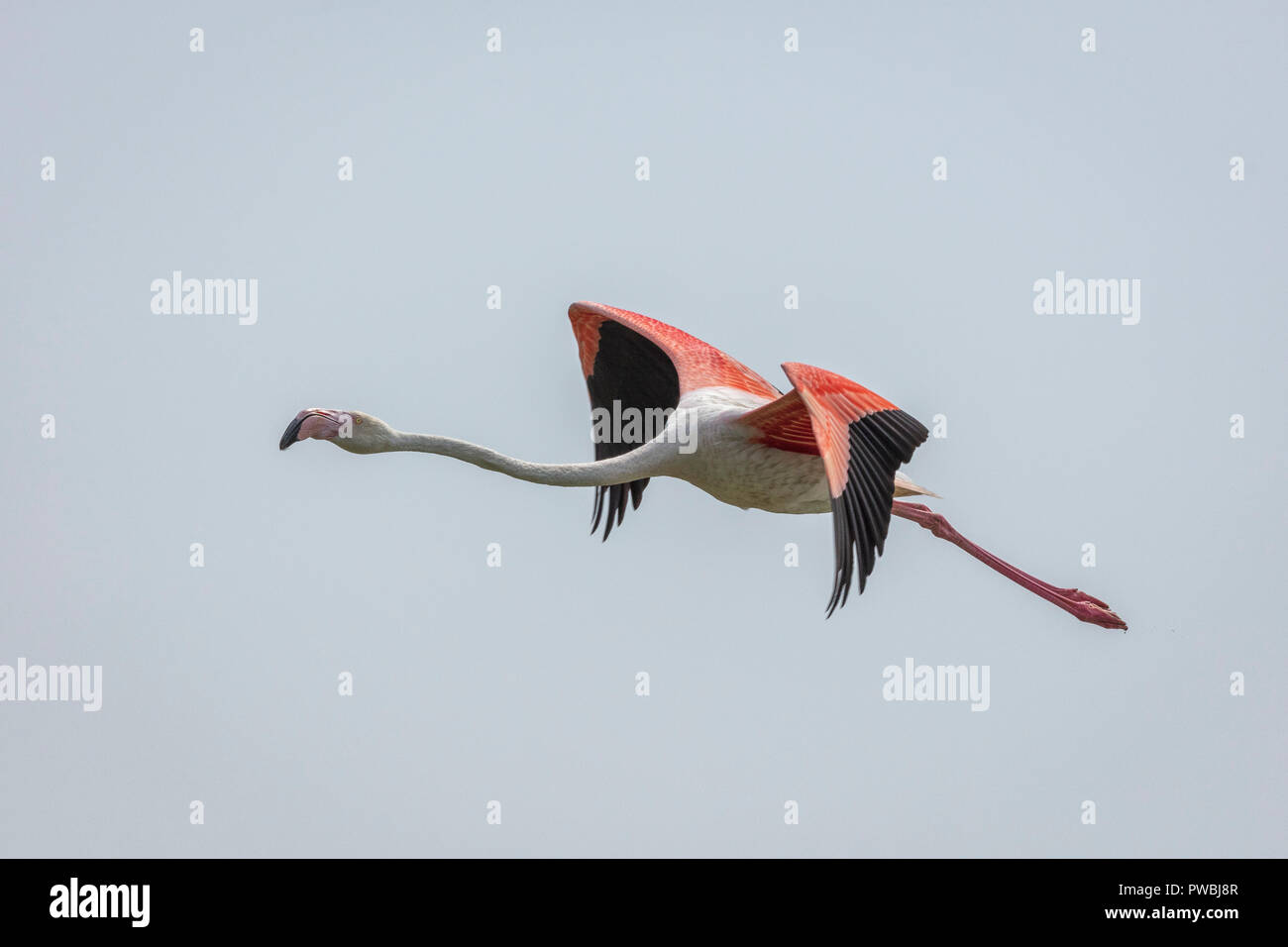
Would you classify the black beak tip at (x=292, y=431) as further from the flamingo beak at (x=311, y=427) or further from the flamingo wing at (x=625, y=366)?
the flamingo wing at (x=625, y=366)

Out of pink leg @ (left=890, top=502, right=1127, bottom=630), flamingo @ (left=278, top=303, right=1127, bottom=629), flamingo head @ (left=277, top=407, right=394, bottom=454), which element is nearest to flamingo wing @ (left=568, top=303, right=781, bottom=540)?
flamingo @ (left=278, top=303, right=1127, bottom=629)

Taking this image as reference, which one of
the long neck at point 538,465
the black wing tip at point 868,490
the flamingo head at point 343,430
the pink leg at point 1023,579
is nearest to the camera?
the black wing tip at point 868,490

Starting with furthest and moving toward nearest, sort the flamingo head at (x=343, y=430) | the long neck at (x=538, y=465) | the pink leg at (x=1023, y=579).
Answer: the pink leg at (x=1023, y=579)
the long neck at (x=538, y=465)
the flamingo head at (x=343, y=430)

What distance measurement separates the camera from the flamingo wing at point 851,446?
11.1 m

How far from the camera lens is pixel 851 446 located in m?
11.7

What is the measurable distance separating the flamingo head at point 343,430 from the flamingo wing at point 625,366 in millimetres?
3500

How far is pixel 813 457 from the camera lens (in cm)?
1308

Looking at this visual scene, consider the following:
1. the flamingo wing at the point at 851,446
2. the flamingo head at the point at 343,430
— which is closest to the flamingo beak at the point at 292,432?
the flamingo head at the point at 343,430

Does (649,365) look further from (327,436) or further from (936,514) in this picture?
(327,436)

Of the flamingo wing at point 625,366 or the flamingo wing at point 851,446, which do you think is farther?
the flamingo wing at point 625,366

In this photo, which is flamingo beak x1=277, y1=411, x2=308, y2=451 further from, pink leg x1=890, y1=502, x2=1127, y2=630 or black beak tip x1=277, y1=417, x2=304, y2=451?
pink leg x1=890, y1=502, x2=1127, y2=630

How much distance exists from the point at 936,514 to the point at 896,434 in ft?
10.9

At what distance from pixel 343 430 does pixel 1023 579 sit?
245 inches

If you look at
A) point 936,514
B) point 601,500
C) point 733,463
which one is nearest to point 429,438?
point 733,463
